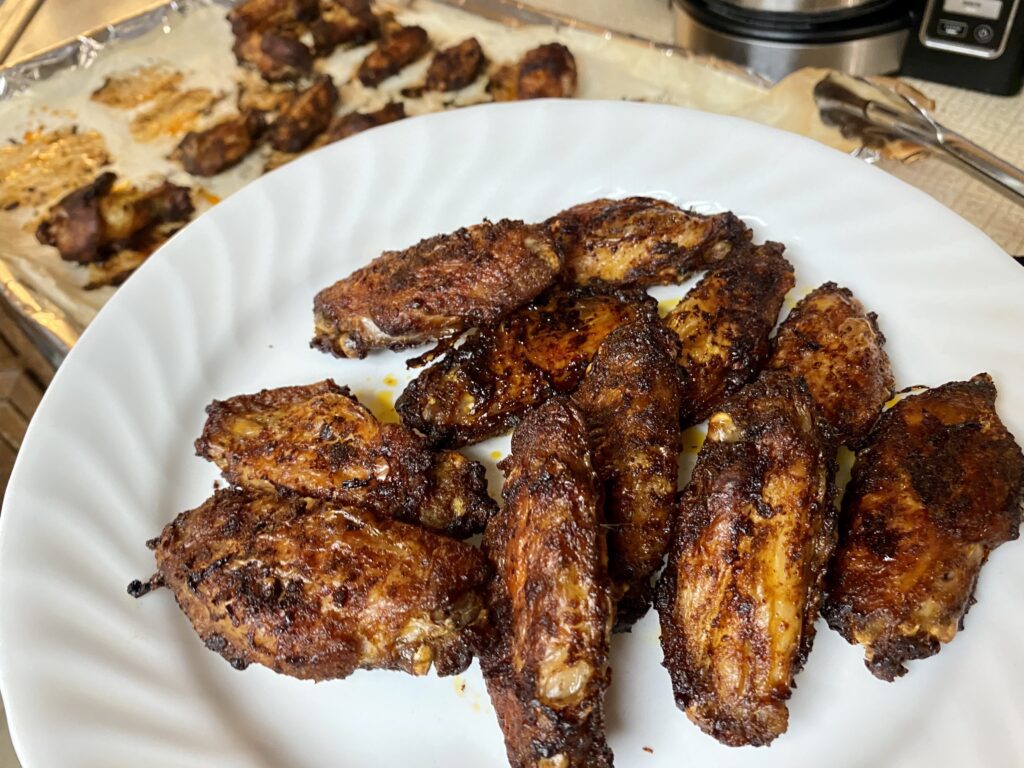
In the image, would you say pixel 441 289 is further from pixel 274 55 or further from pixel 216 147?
pixel 274 55

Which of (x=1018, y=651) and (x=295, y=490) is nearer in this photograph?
(x=1018, y=651)

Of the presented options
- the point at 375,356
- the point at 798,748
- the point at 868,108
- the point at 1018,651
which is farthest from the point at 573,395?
the point at 868,108

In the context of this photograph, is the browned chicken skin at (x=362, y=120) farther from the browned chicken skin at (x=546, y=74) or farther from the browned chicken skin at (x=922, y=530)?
the browned chicken skin at (x=922, y=530)

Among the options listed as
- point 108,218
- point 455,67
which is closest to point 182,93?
point 108,218

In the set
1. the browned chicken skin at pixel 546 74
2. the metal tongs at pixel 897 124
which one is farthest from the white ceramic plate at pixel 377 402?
the browned chicken skin at pixel 546 74

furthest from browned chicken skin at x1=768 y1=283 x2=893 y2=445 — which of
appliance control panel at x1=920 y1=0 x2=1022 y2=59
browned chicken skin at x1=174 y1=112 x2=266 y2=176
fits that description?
browned chicken skin at x1=174 y1=112 x2=266 y2=176

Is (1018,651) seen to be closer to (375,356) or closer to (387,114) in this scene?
(375,356)

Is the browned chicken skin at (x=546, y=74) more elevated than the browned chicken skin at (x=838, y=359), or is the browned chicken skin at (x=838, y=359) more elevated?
the browned chicken skin at (x=546, y=74)
